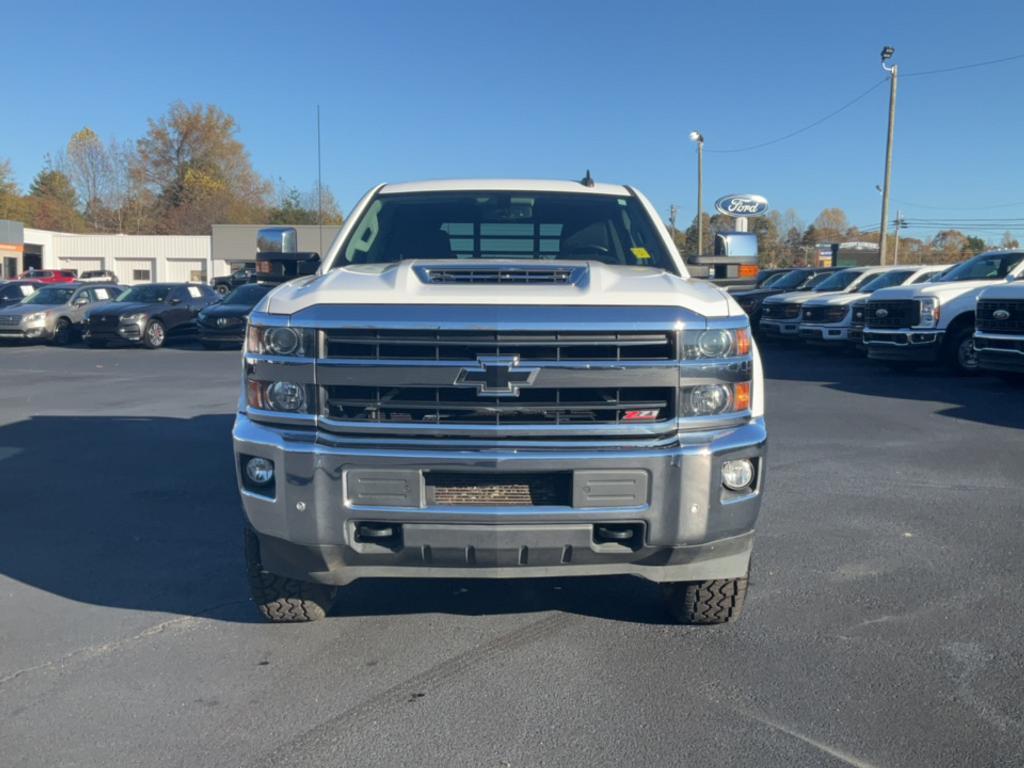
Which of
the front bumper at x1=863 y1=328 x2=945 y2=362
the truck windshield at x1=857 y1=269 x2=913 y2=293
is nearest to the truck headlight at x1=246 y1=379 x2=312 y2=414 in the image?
the front bumper at x1=863 y1=328 x2=945 y2=362

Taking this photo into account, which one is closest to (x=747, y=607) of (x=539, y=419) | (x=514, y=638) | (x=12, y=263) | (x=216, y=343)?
(x=514, y=638)

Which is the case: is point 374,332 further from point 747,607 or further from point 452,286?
point 747,607

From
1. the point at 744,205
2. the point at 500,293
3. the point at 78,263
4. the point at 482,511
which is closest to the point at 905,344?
the point at 500,293

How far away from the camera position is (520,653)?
3.97 meters

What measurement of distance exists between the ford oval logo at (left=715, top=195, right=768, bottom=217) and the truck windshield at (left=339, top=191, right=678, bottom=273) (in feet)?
90.6

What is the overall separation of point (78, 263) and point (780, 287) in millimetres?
58989

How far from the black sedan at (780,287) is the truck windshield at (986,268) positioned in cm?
631

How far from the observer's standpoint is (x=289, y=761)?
311 cm

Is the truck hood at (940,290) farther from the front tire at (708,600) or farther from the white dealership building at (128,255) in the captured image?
the white dealership building at (128,255)

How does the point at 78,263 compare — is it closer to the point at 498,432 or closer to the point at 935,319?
the point at 935,319

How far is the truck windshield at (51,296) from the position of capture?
23.8 metres

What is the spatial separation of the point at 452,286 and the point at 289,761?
184cm

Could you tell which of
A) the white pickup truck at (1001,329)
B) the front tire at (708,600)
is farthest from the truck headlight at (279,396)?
the white pickup truck at (1001,329)

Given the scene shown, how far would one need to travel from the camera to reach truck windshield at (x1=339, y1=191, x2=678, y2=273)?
5410 mm
